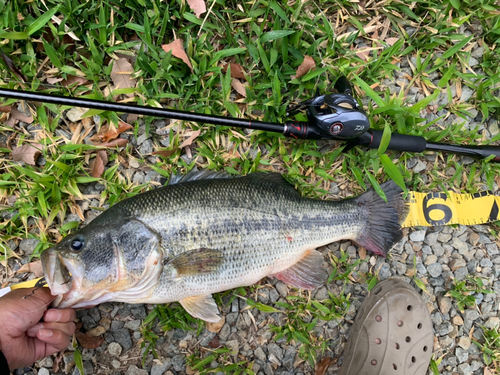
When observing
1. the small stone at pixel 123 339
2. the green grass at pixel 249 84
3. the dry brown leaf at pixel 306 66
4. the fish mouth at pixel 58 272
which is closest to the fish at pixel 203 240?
the fish mouth at pixel 58 272

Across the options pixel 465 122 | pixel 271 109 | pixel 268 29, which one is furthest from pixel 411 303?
pixel 268 29

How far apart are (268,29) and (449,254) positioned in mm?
2993

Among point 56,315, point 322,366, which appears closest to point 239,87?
point 56,315

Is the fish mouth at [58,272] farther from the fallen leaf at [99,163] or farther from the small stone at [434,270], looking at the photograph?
the small stone at [434,270]

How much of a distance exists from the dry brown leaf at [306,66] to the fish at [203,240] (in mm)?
1021

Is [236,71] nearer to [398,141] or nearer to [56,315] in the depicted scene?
[398,141]

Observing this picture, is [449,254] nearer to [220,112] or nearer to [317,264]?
[317,264]

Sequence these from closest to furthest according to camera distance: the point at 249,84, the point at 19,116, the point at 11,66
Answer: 1. the point at 11,66
2. the point at 19,116
3. the point at 249,84

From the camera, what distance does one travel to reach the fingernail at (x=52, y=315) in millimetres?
2375

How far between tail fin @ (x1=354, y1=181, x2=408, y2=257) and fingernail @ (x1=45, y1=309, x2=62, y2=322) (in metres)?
2.65

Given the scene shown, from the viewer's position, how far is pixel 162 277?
7.71ft

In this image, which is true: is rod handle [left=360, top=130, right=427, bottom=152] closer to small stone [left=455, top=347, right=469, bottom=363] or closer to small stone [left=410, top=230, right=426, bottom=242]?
small stone [left=410, top=230, right=426, bottom=242]

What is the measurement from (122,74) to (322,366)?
3.44 meters

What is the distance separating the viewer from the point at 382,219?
289 cm
